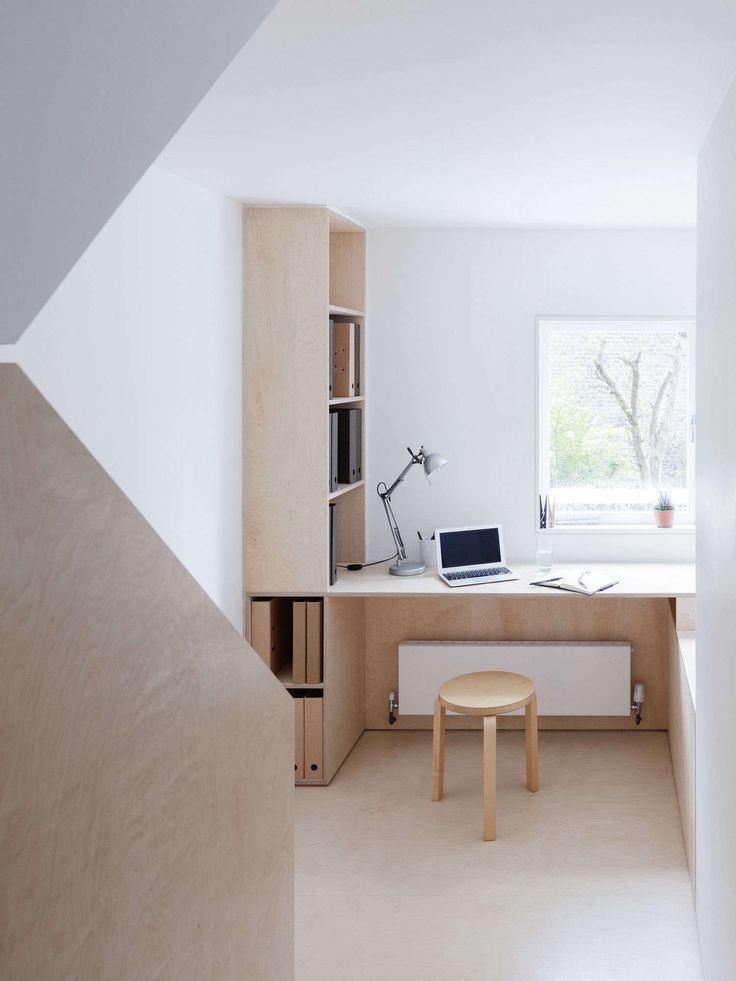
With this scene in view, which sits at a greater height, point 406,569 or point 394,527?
point 394,527

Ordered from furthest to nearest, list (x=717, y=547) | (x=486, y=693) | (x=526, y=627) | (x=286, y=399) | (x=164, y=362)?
1. (x=526, y=627)
2. (x=286, y=399)
3. (x=486, y=693)
4. (x=164, y=362)
5. (x=717, y=547)

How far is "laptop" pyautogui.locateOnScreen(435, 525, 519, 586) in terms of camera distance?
419cm

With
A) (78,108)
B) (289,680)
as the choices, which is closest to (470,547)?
(289,680)

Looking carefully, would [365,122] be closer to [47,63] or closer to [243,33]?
[243,33]

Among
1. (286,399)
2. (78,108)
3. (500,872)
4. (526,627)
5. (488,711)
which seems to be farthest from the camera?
(526,627)

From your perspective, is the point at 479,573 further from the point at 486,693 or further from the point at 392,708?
the point at 392,708

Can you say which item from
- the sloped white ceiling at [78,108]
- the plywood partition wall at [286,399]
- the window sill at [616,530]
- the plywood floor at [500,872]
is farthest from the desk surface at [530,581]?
the sloped white ceiling at [78,108]

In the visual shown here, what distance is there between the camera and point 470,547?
4340 millimetres

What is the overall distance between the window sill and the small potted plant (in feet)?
0.09

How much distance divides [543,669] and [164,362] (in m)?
2.40

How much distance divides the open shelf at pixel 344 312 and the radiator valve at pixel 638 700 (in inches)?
84.5

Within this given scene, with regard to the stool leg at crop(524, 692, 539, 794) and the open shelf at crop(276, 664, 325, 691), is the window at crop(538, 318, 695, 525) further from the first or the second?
the open shelf at crop(276, 664, 325, 691)

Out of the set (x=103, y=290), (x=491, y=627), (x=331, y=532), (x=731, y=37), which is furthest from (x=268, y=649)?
(x=731, y=37)

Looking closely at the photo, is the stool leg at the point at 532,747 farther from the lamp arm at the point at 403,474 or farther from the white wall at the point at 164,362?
the white wall at the point at 164,362
